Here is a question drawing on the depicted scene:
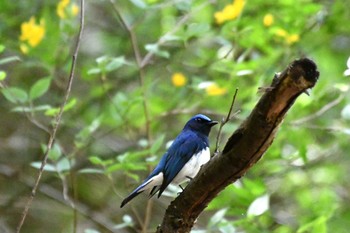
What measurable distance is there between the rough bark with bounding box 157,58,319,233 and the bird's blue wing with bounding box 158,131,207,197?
0.65 m

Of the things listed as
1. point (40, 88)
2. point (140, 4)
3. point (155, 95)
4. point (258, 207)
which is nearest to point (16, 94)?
point (40, 88)

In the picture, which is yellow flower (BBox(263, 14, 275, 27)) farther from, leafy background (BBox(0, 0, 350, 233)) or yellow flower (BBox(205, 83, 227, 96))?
yellow flower (BBox(205, 83, 227, 96))

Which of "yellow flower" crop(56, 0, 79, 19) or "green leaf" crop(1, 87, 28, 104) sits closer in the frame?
"green leaf" crop(1, 87, 28, 104)

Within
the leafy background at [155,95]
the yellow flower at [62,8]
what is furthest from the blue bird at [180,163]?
the yellow flower at [62,8]

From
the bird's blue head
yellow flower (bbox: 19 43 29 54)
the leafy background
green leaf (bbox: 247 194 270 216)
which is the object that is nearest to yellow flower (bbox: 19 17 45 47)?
the leafy background

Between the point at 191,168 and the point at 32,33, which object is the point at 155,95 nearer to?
the point at 32,33

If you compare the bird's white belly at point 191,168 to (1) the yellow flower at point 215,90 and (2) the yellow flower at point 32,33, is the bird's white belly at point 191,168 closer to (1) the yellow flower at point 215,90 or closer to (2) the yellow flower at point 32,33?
(1) the yellow flower at point 215,90

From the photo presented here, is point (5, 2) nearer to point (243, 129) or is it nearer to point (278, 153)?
point (278, 153)

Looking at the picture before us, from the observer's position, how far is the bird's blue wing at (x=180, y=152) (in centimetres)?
304

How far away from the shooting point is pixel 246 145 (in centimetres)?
198

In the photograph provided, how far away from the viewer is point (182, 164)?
10.1ft

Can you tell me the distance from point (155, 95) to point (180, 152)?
161 centimetres

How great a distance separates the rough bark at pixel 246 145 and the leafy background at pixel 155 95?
1.46m

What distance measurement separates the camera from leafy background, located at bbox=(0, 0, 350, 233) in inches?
157
